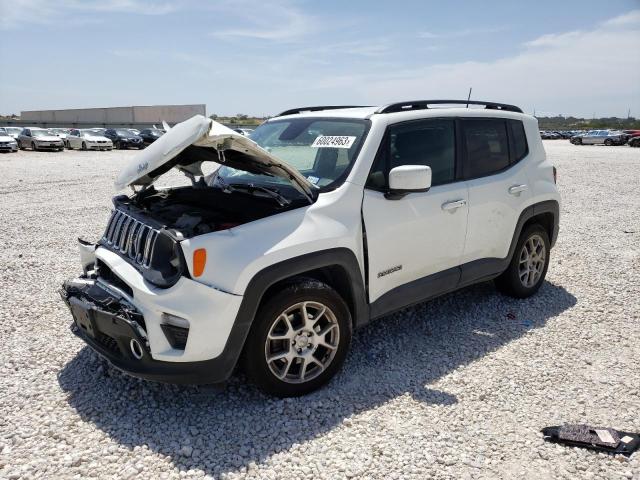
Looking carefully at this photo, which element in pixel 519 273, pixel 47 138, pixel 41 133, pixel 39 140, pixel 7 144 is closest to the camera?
pixel 519 273

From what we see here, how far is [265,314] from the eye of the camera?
9.95 ft

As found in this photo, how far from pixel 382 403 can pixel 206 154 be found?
6.83 ft

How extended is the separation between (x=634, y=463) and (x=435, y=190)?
2161 millimetres

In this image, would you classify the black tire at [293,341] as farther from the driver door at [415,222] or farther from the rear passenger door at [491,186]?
the rear passenger door at [491,186]

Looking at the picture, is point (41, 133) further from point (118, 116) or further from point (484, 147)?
point (118, 116)

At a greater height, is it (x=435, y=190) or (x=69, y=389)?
(x=435, y=190)

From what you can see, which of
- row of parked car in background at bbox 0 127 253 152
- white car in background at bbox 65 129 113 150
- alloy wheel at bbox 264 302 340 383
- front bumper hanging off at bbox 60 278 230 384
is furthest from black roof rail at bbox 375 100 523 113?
white car in background at bbox 65 129 113 150

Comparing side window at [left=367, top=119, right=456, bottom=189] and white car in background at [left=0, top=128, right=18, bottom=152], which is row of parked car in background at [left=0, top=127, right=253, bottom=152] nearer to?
white car in background at [left=0, top=128, right=18, bottom=152]

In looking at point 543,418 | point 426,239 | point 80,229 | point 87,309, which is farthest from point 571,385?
point 80,229

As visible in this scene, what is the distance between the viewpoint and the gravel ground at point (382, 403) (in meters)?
2.71

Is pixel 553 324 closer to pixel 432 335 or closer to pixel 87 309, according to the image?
pixel 432 335

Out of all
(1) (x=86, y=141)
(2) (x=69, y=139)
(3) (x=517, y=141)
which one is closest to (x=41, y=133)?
(2) (x=69, y=139)

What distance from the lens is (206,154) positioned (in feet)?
11.5

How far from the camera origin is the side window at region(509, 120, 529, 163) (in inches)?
187
